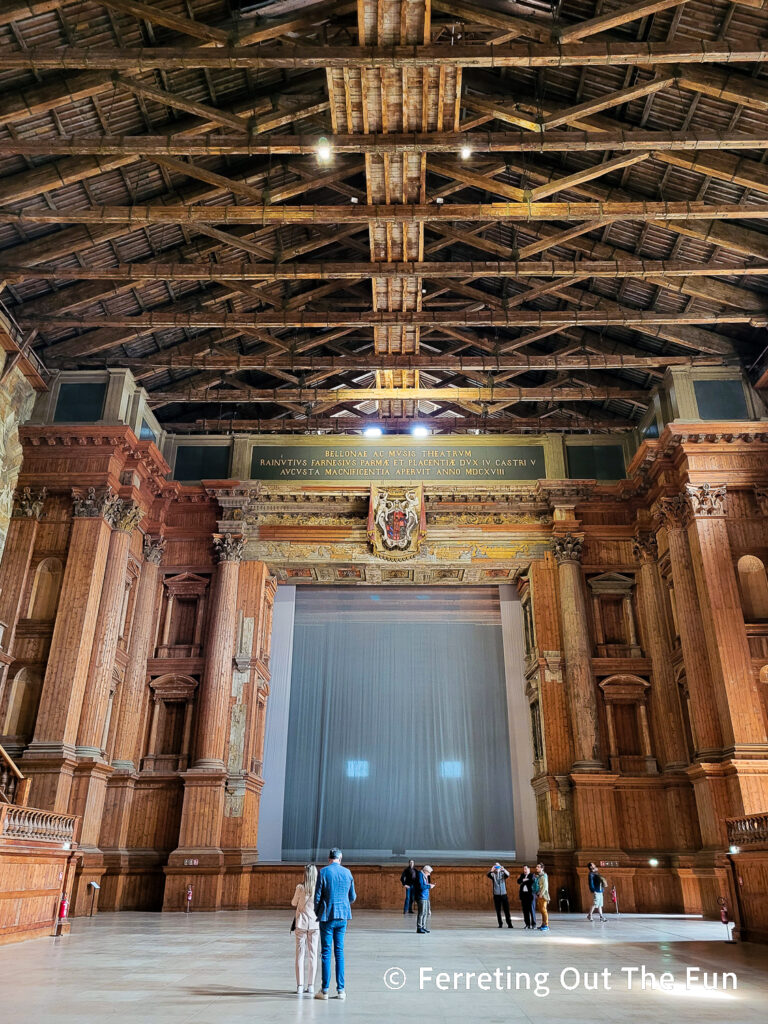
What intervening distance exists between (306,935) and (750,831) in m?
7.57

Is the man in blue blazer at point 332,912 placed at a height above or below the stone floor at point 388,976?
above

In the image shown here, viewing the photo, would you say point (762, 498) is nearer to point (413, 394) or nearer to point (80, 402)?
point (413, 394)

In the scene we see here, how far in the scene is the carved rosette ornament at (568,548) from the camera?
20.7 m

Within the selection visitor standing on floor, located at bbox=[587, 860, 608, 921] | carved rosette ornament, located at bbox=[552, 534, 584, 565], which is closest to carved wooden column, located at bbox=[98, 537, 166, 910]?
visitor standing on floor, located at bbox=[587, 860, 608, 921]

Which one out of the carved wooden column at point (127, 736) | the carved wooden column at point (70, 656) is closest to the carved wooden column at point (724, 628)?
the carved wooden column at point (127, 736)

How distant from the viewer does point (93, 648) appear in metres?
17.4

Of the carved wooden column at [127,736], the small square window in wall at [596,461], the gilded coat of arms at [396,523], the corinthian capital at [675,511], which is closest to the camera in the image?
the carved wooden column at [127,736]

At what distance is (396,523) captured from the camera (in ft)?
68.9

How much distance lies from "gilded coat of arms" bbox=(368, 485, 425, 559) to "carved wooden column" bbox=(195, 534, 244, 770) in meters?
3.60

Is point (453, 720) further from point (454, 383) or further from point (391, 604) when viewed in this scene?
point (454, 383)

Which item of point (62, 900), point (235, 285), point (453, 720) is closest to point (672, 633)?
point (453, 720)

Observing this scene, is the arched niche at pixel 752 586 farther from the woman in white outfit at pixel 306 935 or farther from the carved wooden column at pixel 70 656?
the carved wooden column at pixel 70 656

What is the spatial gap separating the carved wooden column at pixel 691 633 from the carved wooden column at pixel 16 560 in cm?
1451

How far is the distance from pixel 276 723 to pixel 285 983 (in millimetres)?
14126
